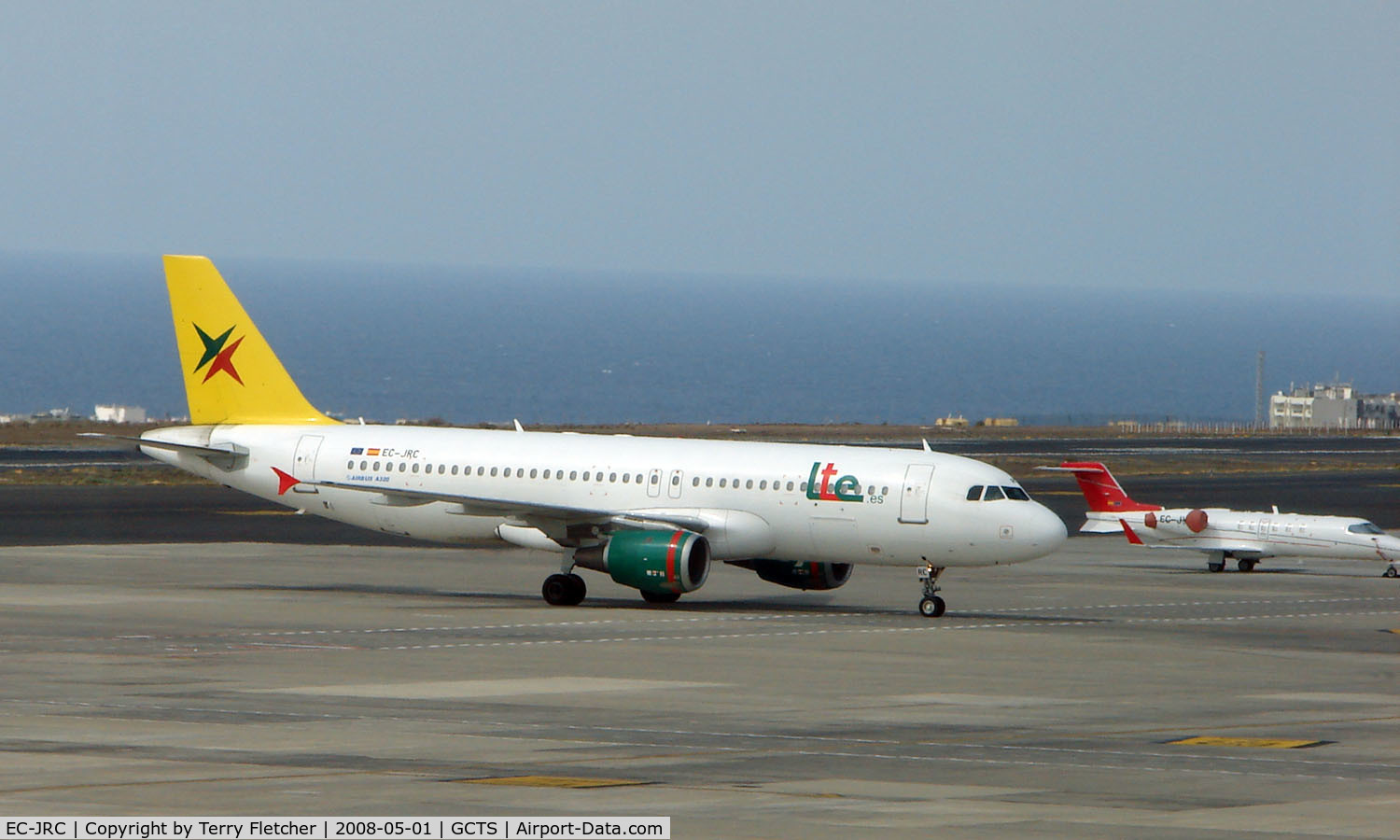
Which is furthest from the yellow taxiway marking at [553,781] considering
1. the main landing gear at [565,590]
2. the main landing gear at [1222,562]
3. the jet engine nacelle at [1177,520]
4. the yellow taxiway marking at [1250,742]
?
the main landing gear at [1222,562]

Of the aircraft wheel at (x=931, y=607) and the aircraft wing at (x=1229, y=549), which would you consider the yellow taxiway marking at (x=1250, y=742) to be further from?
the aircraft wing at (x=1229, y=549)

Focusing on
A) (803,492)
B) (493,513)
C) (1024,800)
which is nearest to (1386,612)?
(803,492)

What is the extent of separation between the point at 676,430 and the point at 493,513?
8080cm

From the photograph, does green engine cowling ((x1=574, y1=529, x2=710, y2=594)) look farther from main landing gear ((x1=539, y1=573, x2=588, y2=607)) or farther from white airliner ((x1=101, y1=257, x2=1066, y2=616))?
main landing gear ((x1=539, y1=573, x2=588, y2=607))

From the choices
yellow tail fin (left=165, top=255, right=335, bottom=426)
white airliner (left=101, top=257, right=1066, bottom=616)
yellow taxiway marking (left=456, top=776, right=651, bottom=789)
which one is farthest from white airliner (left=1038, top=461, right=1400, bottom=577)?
yellow taxiway marking (left=456, top=776, right=651, bottom=789)

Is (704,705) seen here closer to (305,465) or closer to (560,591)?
(560,591)

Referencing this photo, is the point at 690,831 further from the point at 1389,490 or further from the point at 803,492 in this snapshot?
the point at 1389,490

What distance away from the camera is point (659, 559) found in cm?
4403

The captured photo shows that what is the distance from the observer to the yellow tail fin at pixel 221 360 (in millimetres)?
51781

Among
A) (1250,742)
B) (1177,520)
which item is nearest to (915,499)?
(1250,742)

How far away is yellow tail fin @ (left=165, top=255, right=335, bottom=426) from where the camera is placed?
170ft

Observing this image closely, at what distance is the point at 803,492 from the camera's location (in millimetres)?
45438

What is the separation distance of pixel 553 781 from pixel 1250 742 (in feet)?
33.8

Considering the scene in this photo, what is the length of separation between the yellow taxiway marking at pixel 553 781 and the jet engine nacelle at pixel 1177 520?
46867mm
